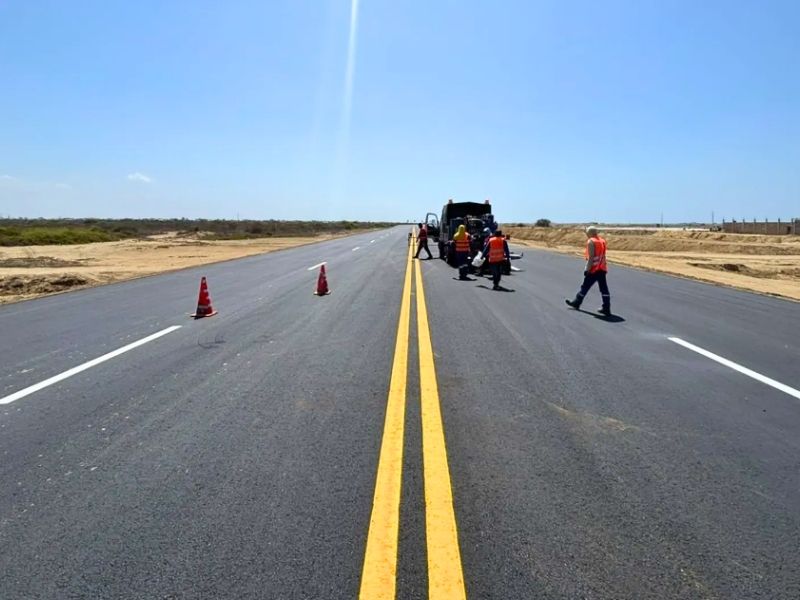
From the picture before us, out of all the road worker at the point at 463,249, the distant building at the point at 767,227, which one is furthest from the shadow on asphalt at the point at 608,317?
the distant building at the point at 767,227

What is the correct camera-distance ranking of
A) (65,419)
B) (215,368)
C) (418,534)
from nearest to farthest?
(418,534) < (65,419) < (215,368)

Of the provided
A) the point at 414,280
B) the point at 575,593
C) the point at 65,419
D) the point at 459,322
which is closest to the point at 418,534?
the point at 575,593

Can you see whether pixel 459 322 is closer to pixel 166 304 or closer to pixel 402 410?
pixel 402 410

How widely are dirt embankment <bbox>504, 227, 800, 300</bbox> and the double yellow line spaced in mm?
15661

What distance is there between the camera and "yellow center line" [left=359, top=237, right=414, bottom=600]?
2900 millimetres

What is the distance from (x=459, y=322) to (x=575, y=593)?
8085 mm

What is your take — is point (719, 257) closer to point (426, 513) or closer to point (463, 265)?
point (463, 265)

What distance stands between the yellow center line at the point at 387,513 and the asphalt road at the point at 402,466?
0.03m

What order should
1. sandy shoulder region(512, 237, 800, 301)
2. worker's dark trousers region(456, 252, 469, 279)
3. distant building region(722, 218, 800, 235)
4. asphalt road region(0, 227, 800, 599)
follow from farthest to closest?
1. distant building region(722, 218, 800, 235)
2. worker's dark trousers region(456, 252, 469, 279)
3. sandy shoulder region(512, 237, 800, 301)
4. asphalt road region(0, 227, 800, 599)

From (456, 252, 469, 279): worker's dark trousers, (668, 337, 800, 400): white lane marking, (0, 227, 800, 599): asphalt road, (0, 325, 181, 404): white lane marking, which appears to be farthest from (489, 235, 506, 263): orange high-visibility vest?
(0, 325, 181, 404): white lane marking

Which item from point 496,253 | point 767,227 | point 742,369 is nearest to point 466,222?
point 496,253

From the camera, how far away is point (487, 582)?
2932mm

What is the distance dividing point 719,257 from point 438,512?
139 ft

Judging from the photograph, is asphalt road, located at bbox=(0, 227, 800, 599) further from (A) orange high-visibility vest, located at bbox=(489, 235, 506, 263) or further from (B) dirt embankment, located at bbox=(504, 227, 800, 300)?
(B) dirt embankment, located at bbox=(504, 227, 800, 300)
